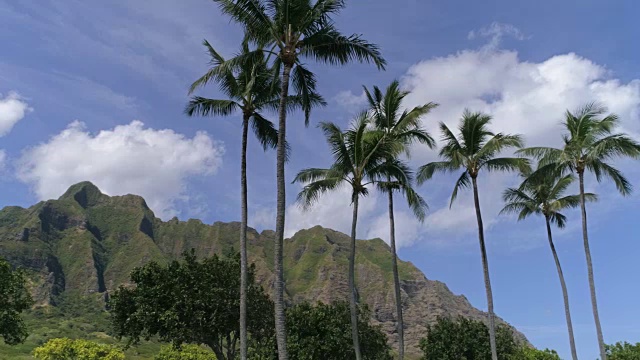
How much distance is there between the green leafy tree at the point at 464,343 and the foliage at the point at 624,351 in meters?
6.51

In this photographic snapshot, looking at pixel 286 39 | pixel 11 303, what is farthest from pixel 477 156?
pixel 11 303

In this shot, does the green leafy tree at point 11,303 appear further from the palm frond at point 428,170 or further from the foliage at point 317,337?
the palm frond at point 428,170

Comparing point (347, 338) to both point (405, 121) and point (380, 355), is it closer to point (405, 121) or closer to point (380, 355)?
point (380, 355)

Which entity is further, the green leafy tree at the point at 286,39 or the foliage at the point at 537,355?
the foliage at the point at 537,355

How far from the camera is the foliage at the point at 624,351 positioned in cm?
3844

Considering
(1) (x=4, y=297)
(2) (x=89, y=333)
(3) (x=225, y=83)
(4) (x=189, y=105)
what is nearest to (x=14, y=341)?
(1) (x=4, y=297)

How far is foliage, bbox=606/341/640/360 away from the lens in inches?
1513

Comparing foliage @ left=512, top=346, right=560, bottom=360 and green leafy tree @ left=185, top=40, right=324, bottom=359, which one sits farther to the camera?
foliage @ left=512, top=346, right=560, bottom=360

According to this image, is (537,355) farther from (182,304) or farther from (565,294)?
(182,304)

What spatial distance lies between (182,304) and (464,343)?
23203 millimetres

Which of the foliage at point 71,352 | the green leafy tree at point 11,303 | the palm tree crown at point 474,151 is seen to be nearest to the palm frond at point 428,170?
the palm tree crown at point 474,151

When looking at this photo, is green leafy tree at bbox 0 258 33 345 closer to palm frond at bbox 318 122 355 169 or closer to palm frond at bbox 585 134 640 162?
palm frond at bbox 318 122 355 169

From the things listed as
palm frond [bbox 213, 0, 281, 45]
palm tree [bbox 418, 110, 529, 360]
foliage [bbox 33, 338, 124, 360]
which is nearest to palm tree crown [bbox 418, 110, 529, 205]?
palm tree [bbox 418, 110, 529, 360]

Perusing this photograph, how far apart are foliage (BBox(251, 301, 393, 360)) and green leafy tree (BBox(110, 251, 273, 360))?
5.45 m
